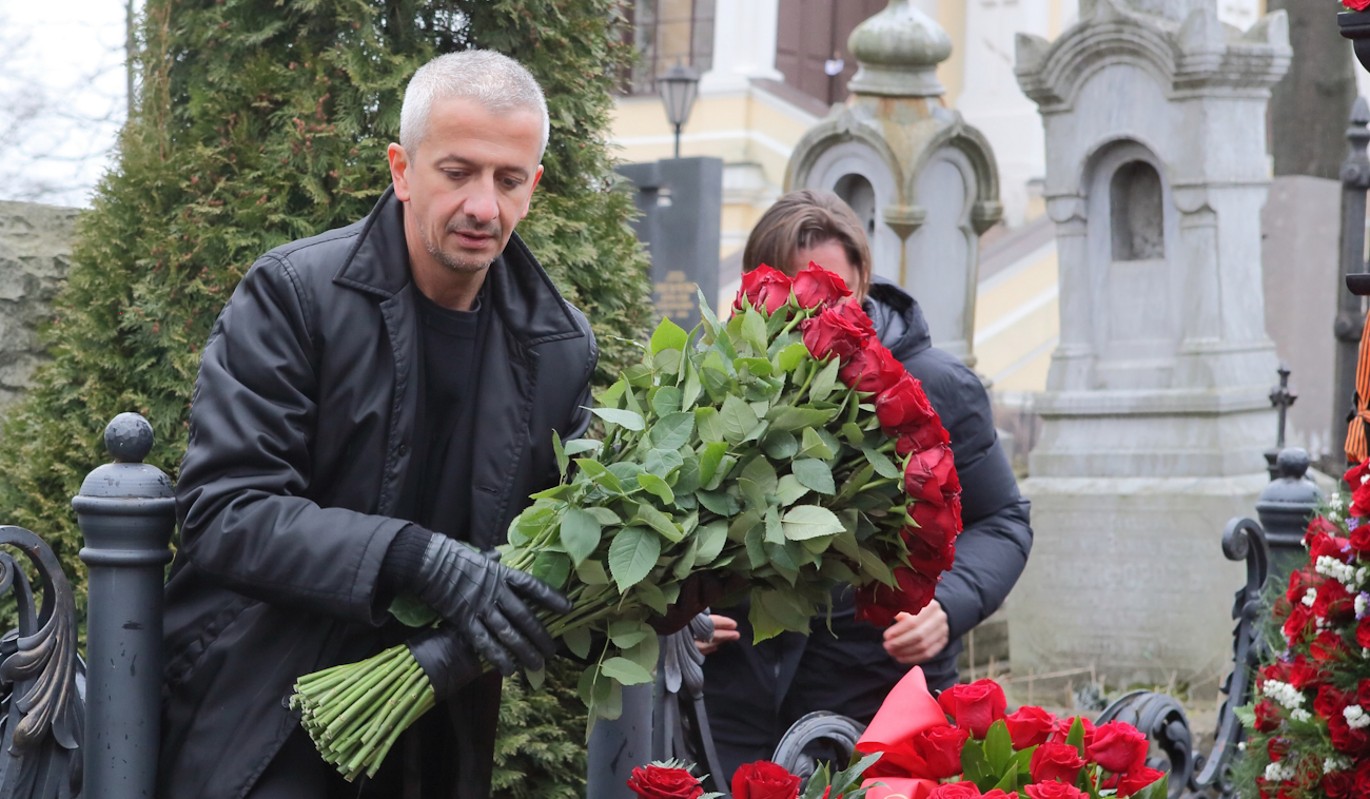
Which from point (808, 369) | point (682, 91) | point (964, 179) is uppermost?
point (682, 91)

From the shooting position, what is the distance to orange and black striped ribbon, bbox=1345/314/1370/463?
3613mm

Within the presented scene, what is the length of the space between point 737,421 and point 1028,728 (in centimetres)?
54

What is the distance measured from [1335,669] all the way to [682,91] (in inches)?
592

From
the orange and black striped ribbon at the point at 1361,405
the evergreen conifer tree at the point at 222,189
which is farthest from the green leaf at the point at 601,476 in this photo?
the orange and black striped ribbon at the point at 1361,405

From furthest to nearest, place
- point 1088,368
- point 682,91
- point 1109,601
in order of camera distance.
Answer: point 682,91, point 1088,368, point 1109,601

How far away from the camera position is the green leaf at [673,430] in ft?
7.56

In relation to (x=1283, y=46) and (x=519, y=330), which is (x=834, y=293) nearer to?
(x=519, y=330)

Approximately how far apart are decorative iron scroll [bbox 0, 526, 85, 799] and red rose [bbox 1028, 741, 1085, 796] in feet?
4.59

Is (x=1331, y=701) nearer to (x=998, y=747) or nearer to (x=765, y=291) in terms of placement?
(x=998, y=747)

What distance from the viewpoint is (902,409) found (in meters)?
2.29

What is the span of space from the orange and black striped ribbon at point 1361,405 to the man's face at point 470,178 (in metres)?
1.91

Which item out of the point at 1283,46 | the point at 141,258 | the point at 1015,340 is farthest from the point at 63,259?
the point at 1015,340

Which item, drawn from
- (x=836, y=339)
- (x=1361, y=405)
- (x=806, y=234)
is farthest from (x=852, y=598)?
(x=836, y=339)

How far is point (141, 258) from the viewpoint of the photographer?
3.93 m
